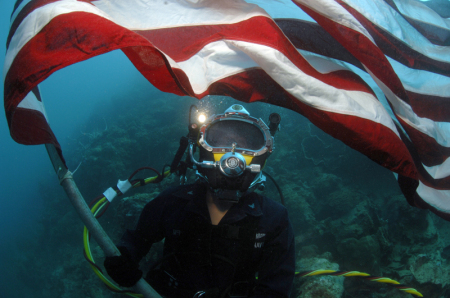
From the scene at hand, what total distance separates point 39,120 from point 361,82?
2.98 m

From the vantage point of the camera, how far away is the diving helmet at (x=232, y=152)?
1.77 m

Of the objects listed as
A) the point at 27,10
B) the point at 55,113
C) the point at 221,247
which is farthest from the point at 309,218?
the point at 55,113

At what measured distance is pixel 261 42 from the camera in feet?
5.88

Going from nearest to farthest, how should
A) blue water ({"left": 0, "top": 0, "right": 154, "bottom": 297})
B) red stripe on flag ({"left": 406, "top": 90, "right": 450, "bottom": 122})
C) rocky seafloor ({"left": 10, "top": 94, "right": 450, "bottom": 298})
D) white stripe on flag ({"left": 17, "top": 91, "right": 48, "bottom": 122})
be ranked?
white stripe on flag ({"left": 17, "top": 91, "right": 48, "bottom": 122}), red stripe on flag ({"left": 406, "top": 90, "right": 450, "bottom": 122}), rocky seafloor ({"left": 10, "top": 94, "right": 450, "bottom": 298}), blue water ({"left": 0, "top": 0, "right": 154, "bottom": 297})

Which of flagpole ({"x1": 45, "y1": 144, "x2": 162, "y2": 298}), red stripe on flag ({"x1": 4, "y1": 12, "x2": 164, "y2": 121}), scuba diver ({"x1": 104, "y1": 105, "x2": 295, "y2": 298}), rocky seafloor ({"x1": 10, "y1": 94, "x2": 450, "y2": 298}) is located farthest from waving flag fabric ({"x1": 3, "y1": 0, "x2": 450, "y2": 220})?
rocky seafloor ({"x1": 10, "y1": 94, "x2": 450, "y2": 298})

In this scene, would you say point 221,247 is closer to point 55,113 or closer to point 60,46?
point 60,46

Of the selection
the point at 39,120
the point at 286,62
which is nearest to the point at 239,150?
the point at 286,62

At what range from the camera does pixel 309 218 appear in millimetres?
6590

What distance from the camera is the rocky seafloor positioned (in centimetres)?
470

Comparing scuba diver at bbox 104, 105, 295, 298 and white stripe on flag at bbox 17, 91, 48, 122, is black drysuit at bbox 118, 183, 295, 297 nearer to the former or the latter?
scuba diver at bbox 104, 105, 295, 298

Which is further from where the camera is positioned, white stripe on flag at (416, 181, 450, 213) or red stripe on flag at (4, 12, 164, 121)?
white stripe on flag at (416, 181, 450, 213)

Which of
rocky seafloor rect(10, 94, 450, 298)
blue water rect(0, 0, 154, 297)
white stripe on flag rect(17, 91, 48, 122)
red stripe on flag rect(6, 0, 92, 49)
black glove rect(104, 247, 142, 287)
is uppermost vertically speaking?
red stripe on flag rect(6, 0, 92, 49)

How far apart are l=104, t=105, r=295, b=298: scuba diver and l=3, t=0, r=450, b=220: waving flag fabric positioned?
494 mm

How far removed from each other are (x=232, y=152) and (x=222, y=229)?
0.75 meters
